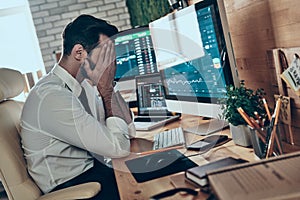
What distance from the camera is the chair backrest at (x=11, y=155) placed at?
1.57 meters

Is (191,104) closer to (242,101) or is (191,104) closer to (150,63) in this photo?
(242,101)

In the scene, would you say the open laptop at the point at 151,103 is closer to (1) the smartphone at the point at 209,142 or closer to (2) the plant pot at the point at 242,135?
(1) the smartphone at the point at 209,142

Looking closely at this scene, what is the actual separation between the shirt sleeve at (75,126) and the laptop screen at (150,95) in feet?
2.20

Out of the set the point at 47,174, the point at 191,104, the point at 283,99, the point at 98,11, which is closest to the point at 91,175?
the point at 47,174

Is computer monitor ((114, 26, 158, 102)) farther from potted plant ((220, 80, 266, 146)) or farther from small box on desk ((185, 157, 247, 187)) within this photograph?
small box on desk ((185, 157, 247, 187))

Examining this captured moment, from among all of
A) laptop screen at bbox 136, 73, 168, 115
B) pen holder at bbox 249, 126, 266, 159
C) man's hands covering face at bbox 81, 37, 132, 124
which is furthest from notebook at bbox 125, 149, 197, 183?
laptop screen at bbox 136, 73, 168, 115

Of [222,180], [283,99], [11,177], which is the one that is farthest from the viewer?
[11,177]

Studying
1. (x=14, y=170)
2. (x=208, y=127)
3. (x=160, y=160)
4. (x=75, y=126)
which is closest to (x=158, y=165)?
(x=160, y=160)

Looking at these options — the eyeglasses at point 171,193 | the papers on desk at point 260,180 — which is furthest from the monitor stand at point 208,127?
the papers on desk at point 260,180

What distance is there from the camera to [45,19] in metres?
5.02

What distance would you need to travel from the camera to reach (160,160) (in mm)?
1407

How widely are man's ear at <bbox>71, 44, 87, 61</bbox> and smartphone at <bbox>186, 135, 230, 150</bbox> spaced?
0.61 m

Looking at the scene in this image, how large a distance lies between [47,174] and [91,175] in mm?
183

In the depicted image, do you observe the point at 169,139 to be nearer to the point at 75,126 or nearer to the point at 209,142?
the point at 209,142
